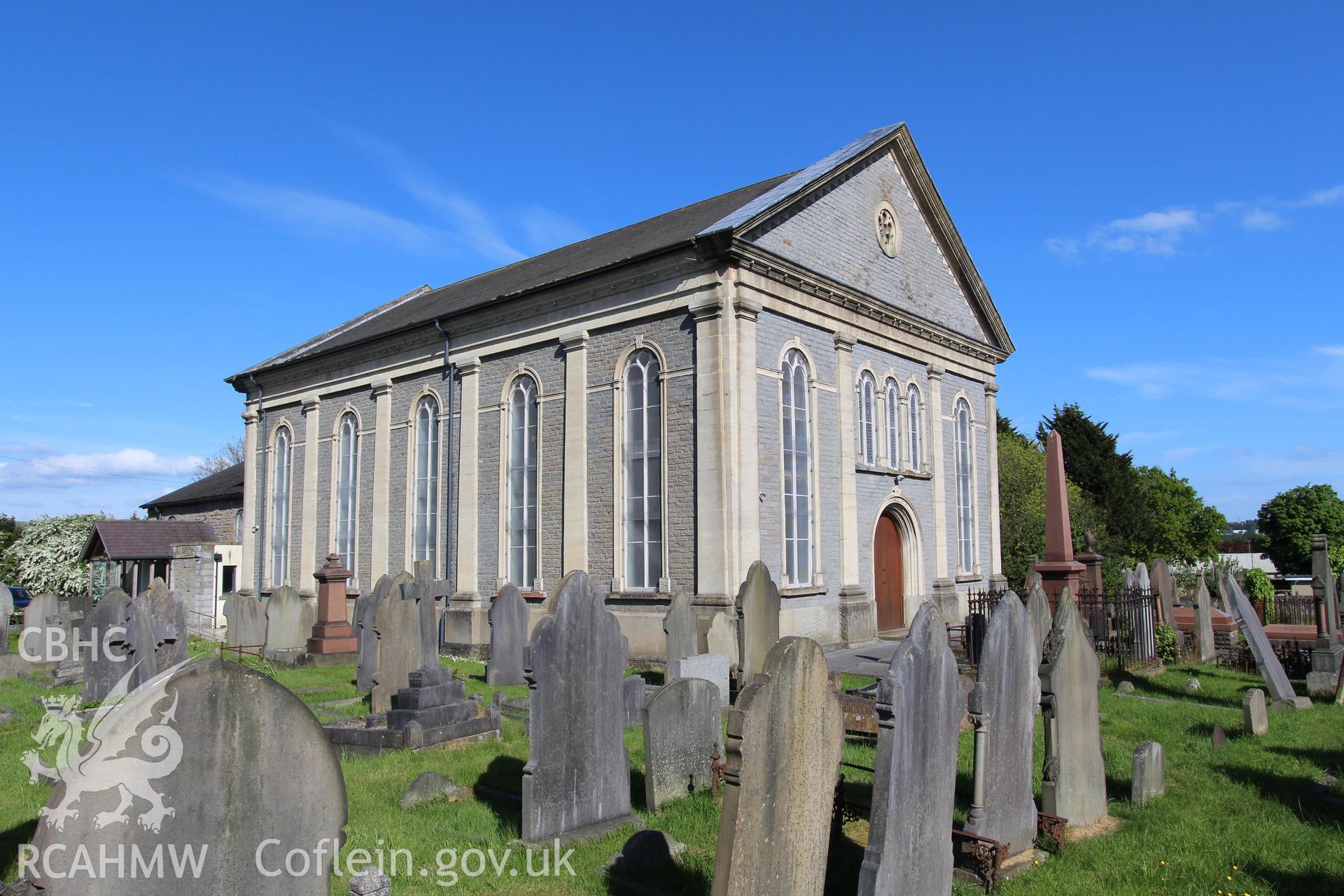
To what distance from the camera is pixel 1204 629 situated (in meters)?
16.1

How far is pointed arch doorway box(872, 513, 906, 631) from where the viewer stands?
775 inches

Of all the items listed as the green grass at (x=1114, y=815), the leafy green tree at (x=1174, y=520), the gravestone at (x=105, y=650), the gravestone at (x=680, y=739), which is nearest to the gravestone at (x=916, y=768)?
the green grass at (x=1114, y=815)

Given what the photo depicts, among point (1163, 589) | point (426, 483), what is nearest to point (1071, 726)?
point (1163, 589)

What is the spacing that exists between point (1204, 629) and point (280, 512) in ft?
78.9

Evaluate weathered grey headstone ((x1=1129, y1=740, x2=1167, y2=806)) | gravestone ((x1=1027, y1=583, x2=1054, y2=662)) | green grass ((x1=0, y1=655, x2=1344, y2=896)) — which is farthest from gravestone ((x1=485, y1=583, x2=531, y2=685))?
weathered grey headstone ((x1=1129, y1=740, x2=1167, y2=806))

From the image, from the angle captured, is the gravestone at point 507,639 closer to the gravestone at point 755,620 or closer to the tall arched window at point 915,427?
the gravestone at point 755,620

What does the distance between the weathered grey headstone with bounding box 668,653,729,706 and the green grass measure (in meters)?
0.91

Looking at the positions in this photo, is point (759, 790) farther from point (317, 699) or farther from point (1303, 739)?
point (317, 699)

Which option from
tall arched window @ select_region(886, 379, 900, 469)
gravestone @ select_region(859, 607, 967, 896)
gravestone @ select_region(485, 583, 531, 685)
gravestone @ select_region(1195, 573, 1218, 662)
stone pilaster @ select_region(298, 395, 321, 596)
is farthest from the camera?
stone pilaster @ select_region(298, 395, 321, 596)

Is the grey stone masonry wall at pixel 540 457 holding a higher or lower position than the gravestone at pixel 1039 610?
higher

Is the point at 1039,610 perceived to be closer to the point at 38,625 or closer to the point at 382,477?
the point at 382,477

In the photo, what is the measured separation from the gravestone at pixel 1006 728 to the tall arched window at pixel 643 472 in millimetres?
10519

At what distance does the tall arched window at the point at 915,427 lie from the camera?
21109 millimetres

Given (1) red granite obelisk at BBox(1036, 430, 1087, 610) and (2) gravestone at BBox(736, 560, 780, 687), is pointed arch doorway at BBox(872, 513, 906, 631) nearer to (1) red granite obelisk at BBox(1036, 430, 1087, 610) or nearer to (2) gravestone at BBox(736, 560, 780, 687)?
(1) red granite obelisk at BBox(1036, 430, 1087, 610)
